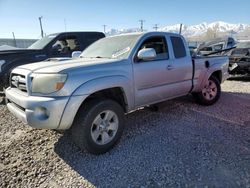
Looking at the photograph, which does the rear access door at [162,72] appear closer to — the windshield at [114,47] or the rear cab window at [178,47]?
the rear cab window at [178,47]

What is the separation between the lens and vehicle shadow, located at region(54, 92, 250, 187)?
3.04 m

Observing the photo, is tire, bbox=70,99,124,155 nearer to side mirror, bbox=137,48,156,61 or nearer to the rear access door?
the rear access door

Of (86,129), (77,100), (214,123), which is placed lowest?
(214,123)

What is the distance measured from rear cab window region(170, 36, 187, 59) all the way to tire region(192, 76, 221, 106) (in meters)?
1.29

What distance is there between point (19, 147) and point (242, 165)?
3383mm

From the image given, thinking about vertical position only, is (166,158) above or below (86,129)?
below

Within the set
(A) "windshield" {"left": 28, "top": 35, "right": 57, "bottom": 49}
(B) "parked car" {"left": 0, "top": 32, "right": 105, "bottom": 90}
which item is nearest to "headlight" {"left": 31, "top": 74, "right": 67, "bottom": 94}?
(B) "parked car" {"left": 0, "top": 32, "right": 105, "bottom": 90}

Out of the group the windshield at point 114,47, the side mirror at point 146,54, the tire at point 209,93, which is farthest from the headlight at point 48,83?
the tire at point 209,93

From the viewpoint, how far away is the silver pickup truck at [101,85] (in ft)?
10.6

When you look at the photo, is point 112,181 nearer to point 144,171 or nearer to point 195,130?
point 144,171

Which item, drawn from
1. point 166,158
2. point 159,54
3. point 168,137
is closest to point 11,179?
point 166,158

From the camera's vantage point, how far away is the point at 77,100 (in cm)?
326

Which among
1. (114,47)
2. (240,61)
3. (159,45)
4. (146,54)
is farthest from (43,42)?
(240,61)

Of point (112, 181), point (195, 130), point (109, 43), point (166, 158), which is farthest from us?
point (109, 43)
